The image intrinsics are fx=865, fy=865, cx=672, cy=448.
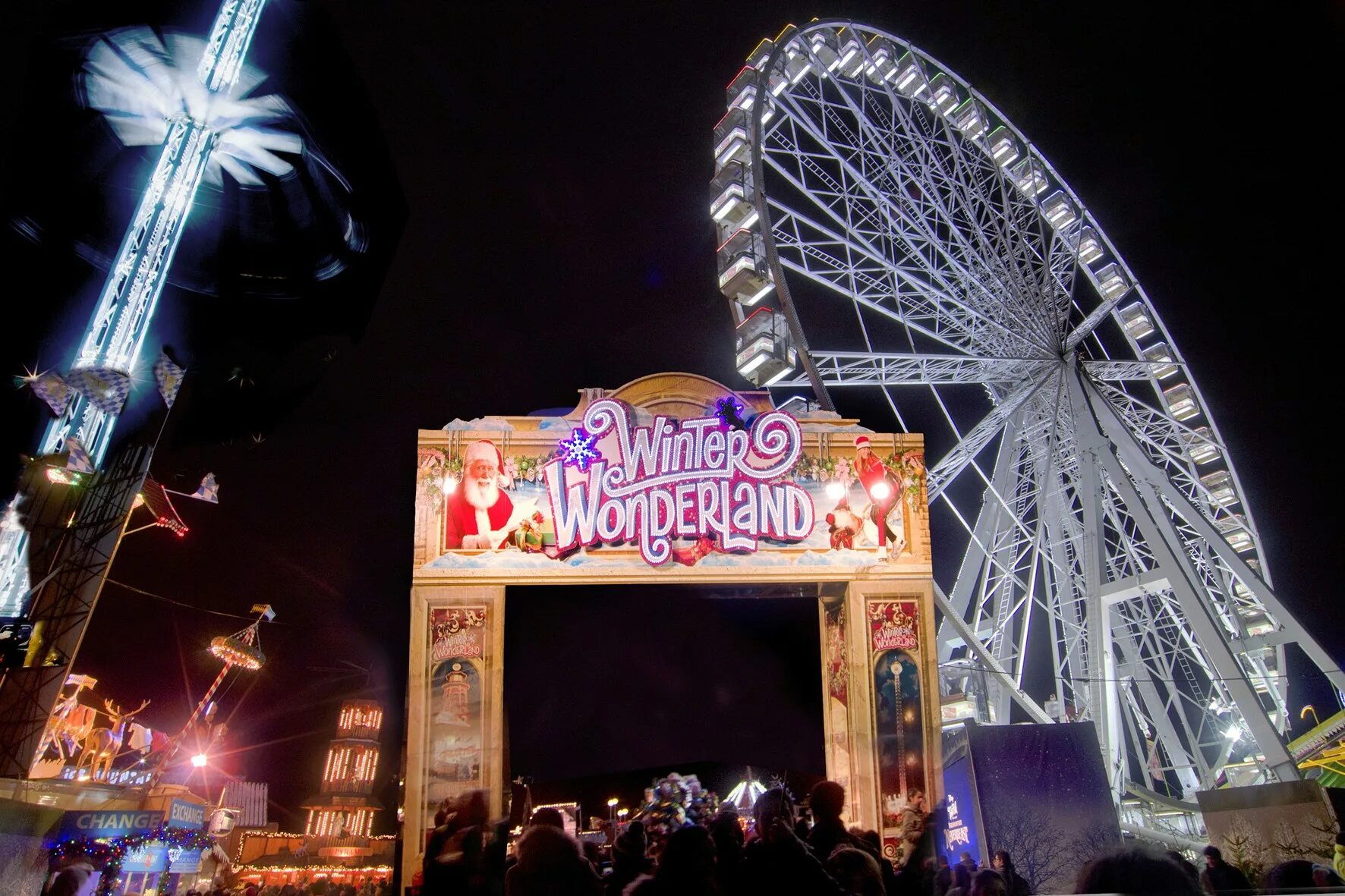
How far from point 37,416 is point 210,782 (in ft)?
91.0

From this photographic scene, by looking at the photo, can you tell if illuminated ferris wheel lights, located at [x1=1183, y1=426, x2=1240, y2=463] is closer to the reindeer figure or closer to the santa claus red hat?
the santa claus red hat

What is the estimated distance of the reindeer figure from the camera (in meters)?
23.1

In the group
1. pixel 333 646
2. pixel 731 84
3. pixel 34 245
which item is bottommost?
pixel 333 646

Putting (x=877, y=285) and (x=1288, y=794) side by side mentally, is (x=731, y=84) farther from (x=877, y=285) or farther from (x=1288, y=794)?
(x=1288, y=794)

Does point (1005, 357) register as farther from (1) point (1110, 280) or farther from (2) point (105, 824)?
(2) point (105, 824)

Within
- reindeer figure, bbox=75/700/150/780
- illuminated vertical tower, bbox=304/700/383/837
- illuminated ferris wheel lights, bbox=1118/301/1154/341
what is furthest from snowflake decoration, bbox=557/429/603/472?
illuminated vertical tower, bbox=304/700/383/837

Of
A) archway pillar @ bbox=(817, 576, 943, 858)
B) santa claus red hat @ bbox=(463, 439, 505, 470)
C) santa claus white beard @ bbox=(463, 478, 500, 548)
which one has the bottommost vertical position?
archway pillar @ bbox=(817, 576, 943, 858)

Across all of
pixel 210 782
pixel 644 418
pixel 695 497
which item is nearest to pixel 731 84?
pixel 644 418

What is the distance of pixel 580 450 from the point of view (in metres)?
14.8

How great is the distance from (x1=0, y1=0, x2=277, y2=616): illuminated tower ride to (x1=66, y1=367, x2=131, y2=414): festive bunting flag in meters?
0.01

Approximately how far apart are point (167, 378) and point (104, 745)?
47.1ft

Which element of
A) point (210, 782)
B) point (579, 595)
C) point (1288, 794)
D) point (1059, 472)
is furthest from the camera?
point (210, 782)

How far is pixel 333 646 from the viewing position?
2995cm

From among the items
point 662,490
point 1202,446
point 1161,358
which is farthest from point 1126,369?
point 662,490
